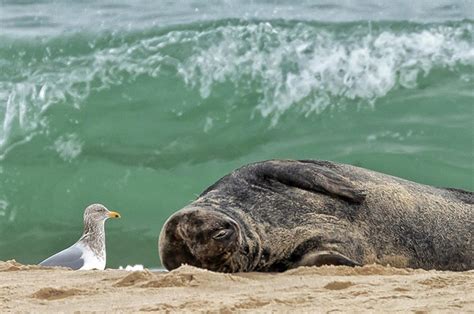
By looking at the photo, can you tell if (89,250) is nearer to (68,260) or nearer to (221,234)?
(68,260)

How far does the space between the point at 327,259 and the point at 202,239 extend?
1.90 feet

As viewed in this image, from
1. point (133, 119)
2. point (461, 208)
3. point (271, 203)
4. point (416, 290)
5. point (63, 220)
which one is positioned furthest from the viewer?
point (133, 119)

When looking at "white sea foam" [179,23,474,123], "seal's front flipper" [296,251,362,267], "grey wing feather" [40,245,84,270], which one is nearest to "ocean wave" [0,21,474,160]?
"white sea foam" [179,23,474,123]

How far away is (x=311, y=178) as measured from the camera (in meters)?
5.65

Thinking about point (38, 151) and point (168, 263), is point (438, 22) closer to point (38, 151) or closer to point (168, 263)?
point (38, 151)

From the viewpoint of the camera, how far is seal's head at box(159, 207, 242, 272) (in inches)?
197

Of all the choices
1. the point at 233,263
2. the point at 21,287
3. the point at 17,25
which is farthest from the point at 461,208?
the point at 17,25

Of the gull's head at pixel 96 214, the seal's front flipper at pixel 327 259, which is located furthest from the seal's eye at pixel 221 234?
the gull's head at pixel 96 214

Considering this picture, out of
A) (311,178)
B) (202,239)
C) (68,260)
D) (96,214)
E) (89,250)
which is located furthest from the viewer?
(96,214)

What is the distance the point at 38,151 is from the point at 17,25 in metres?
2.30

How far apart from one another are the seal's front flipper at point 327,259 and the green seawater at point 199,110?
499 centimetres

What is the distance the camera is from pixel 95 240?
25.6ft

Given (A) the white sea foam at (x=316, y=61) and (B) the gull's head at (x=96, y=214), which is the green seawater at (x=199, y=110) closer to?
(A) the white sea foam at (x=316, y=61)

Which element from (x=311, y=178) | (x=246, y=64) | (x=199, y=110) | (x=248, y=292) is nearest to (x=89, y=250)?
(x=311, y=178)
